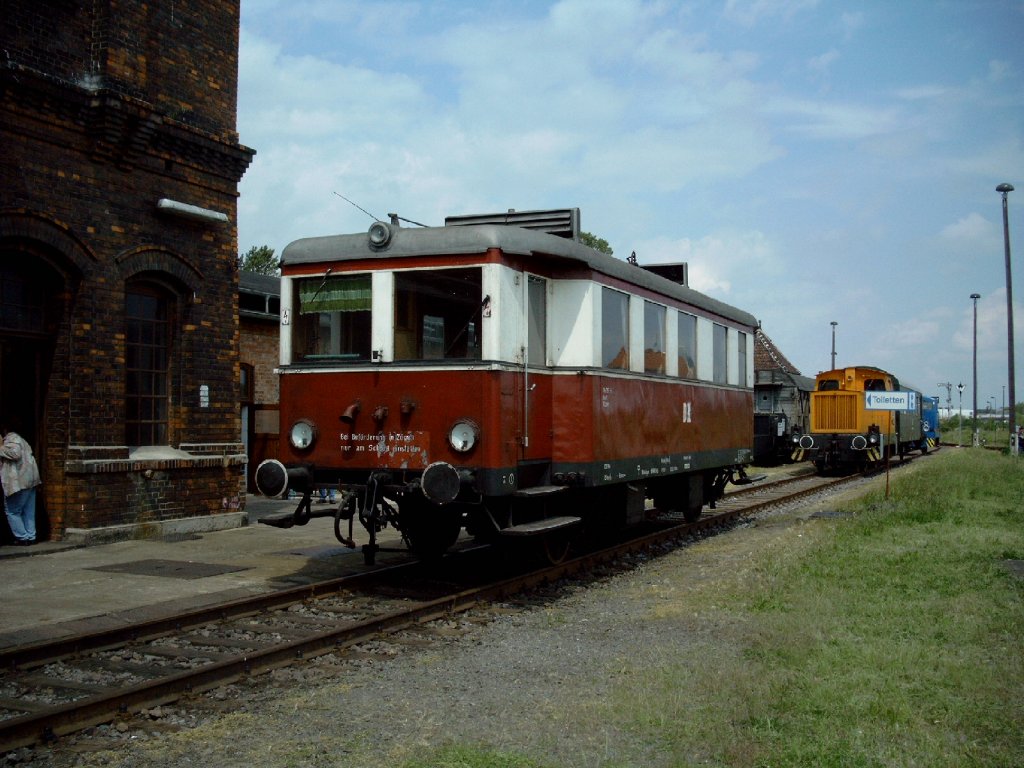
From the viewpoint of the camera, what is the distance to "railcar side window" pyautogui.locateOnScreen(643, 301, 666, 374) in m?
10.5

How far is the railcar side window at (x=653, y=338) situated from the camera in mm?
10531

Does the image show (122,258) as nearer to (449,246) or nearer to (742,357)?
(449,246)

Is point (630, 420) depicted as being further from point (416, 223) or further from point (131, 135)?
point (131, 135)

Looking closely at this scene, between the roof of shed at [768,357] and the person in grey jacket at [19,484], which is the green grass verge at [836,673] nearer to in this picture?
the person in grey jacket at [19,484]

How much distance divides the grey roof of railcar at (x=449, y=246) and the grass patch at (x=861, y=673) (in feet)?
11.2

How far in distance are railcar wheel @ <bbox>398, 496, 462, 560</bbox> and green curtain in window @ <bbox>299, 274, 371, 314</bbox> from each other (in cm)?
197

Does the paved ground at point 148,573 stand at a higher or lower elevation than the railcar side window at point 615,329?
lower

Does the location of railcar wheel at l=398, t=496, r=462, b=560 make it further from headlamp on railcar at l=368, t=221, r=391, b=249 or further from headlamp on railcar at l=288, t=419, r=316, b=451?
headlamp on railcar at l=368, t=221, r=391, b=249

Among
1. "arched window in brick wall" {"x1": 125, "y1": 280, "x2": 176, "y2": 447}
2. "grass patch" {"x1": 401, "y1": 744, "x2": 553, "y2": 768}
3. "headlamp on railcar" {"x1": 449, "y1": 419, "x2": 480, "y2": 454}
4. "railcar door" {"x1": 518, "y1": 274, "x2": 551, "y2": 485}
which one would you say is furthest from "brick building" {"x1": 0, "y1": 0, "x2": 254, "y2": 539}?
"grass patch" {"x1": 401, "y1": 744, "x2": 553, "y2": 768}

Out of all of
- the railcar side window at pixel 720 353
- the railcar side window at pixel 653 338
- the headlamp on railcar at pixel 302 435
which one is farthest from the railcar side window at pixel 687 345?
the headlamp on railcar at pixel 302 435

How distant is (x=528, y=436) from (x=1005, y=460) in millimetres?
23619

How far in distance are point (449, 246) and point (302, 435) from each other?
219 centimetres

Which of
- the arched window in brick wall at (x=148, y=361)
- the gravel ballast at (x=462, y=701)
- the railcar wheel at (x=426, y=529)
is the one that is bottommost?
the gravel ballast at (x=462, y=701)

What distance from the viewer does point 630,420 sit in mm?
9969
